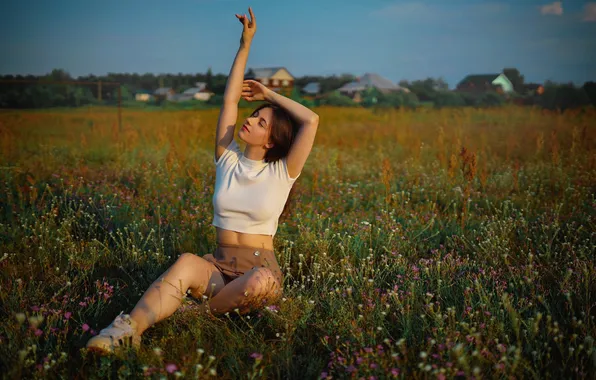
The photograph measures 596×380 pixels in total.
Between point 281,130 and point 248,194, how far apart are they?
45 cm

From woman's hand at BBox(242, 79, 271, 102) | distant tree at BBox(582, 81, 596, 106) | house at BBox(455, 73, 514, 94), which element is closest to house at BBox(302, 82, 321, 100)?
house at BBox(455, 73, 514, 94)

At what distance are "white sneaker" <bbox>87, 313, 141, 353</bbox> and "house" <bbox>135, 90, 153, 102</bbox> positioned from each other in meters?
14.1

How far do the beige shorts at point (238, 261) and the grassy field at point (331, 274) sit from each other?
20cm

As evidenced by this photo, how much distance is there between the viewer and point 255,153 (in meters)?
3.34

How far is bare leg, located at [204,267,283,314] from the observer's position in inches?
115

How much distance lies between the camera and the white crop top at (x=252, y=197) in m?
3.20

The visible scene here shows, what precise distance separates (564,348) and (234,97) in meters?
2.36

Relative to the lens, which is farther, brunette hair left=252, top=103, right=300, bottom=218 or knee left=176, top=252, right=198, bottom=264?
brunette hair left=252, top=103, right=300, bottom=218

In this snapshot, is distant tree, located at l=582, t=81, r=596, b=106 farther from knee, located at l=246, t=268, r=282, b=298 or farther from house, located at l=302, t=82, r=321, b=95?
knee, located at l=246, t=268, r=282, b=298

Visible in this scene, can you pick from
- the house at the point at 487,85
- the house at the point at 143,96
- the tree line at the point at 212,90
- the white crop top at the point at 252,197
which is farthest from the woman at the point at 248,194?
the house at the point at 487,85

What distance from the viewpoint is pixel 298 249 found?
4258 millimetres

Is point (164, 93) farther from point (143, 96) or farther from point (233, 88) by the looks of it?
point (233, 88)

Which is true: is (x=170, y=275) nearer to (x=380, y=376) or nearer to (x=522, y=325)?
(x=380, y=376)

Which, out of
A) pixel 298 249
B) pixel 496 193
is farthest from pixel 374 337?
pixel 496 193
